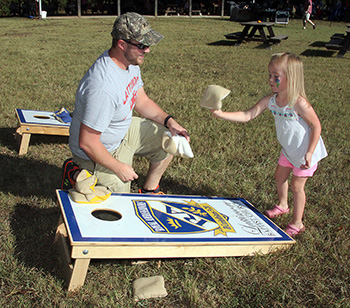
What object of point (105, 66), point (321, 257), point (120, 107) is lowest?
point (321, 257)

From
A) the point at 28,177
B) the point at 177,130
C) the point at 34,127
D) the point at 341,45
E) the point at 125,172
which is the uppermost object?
the point at 341,45

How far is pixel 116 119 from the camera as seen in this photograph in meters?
3.25

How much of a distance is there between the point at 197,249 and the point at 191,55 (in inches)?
413

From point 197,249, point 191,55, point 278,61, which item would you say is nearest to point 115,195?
point 197,249

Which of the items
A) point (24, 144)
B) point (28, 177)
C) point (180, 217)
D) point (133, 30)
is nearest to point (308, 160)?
point (180, 217)

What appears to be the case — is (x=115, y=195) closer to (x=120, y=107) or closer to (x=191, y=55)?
(x=120, y=107)

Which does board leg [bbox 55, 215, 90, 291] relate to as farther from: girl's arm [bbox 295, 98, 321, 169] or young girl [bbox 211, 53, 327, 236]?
girl's arm [bbox 295, 98, 321, 169]

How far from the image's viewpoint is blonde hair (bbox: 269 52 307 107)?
10.2 feet

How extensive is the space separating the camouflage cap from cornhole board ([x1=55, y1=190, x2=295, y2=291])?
124 centimetres

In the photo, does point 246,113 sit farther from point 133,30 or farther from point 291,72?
point 133,30

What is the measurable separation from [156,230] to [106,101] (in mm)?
992

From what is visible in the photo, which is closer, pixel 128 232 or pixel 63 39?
pixel 128 232

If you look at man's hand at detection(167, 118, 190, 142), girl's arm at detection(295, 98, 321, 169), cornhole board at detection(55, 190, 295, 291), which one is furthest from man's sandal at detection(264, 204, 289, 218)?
man's hand at detection(167, 118, 190, 142)

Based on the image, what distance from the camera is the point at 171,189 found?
13.5 ft
